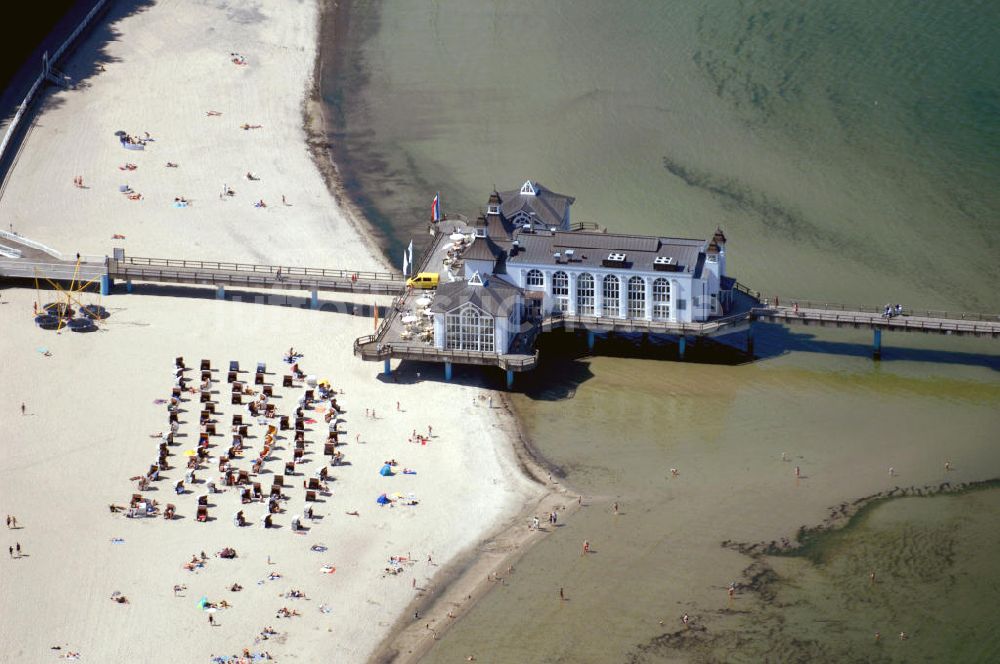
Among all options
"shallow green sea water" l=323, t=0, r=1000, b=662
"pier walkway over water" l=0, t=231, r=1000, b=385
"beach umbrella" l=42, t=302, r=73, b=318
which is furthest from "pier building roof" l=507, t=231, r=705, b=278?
"beach umbrella" l=42, t=302, r=73, b=318

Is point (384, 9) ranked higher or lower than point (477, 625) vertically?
higher

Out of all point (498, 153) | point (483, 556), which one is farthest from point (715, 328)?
point (498, 153)

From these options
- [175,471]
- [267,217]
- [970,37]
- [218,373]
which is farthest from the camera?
[970,37]

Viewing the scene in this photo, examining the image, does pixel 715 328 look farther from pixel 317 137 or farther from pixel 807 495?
pixel 317 137

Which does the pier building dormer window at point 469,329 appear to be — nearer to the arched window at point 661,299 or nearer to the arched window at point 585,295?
the arched window at point 585,295

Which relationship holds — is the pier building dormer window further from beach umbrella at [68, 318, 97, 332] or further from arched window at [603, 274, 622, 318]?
beach umbrella at [68, 318, 97, 332]

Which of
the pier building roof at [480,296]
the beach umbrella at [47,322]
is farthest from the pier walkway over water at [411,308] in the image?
the beach umbrella at [47,322]

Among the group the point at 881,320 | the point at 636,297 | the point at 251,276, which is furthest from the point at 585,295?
the point at 251,276
